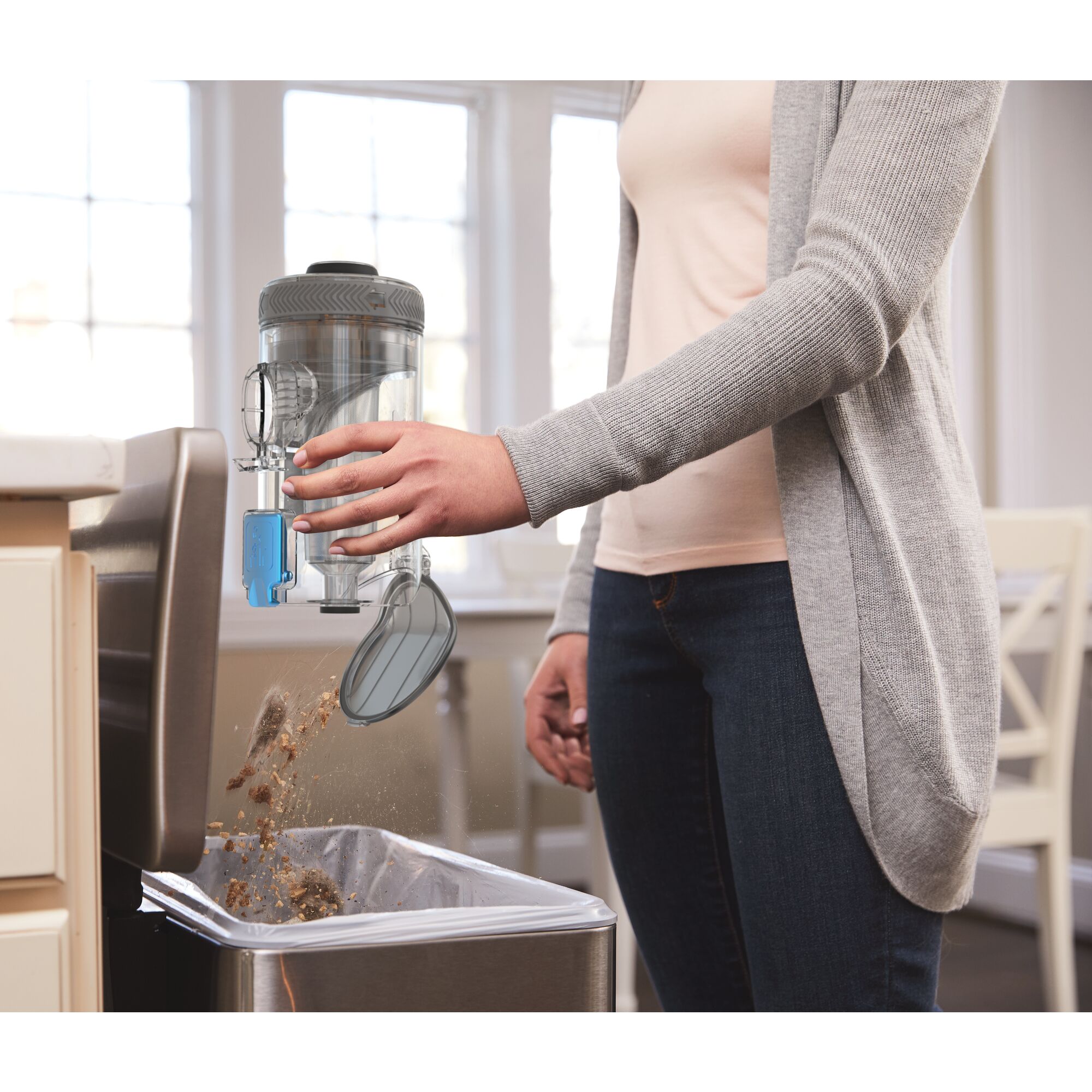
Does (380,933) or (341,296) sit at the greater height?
(341,296)

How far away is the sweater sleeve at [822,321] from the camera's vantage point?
0.53 metres

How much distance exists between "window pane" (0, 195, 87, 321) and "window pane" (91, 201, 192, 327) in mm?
45

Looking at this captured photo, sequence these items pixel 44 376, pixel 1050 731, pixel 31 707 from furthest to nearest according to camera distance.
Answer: pixel 44 376 → pixel 1050 731 → pixel 31 707

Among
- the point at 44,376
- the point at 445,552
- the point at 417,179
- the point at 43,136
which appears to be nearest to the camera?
the point at 445,552

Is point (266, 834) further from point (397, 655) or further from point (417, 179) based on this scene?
point (417, 179)

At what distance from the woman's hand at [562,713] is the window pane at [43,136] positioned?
2226 mm

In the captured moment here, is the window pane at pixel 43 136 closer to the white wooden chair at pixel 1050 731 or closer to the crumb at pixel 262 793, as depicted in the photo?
the white wooden chair at pixel 1050 731

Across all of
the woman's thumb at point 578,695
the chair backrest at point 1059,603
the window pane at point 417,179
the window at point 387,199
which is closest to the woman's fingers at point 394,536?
the woman's thumb at point 578,695

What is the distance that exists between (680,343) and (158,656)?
0.38 m

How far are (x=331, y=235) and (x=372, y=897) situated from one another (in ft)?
7.84

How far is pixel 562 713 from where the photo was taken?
884 millimetres

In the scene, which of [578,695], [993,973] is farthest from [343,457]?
[993,973]
